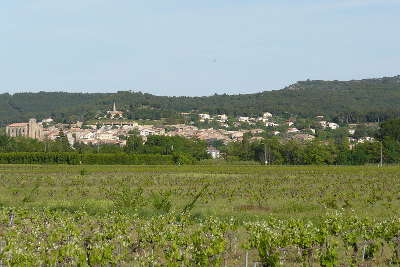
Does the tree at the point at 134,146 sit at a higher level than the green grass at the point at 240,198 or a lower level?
lower

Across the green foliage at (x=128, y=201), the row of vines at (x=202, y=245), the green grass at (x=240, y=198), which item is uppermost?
the row of vines at (x=202, y=245)

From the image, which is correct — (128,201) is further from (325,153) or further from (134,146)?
(134,146)

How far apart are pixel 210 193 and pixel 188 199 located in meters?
3.59

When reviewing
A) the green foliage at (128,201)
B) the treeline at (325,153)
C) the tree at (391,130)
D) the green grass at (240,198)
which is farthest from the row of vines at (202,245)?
the tree at (391,130)

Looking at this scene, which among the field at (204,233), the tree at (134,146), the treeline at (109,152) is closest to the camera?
the field at (204,233)

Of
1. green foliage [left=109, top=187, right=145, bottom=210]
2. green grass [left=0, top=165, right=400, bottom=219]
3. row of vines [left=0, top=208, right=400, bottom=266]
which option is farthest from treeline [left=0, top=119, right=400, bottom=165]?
row of vines [left=0, top=208, right=400, bottom=266]

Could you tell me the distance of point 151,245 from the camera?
63.9ft

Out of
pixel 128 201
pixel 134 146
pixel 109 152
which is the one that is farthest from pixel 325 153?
pixel 128 201

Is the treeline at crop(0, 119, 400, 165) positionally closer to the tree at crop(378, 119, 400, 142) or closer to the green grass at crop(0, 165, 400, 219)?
the tree at crop(378, 119, 400, 142)

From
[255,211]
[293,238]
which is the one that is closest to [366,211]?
[255,211]

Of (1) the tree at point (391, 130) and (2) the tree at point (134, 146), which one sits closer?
(2) the tree at point (134, 146)

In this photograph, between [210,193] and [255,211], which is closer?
[255,211]

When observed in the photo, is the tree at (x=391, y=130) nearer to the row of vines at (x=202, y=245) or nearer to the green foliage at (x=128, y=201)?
the green foliage at (x=128, y=201)

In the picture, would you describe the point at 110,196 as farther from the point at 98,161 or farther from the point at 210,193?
the point at 98,161
